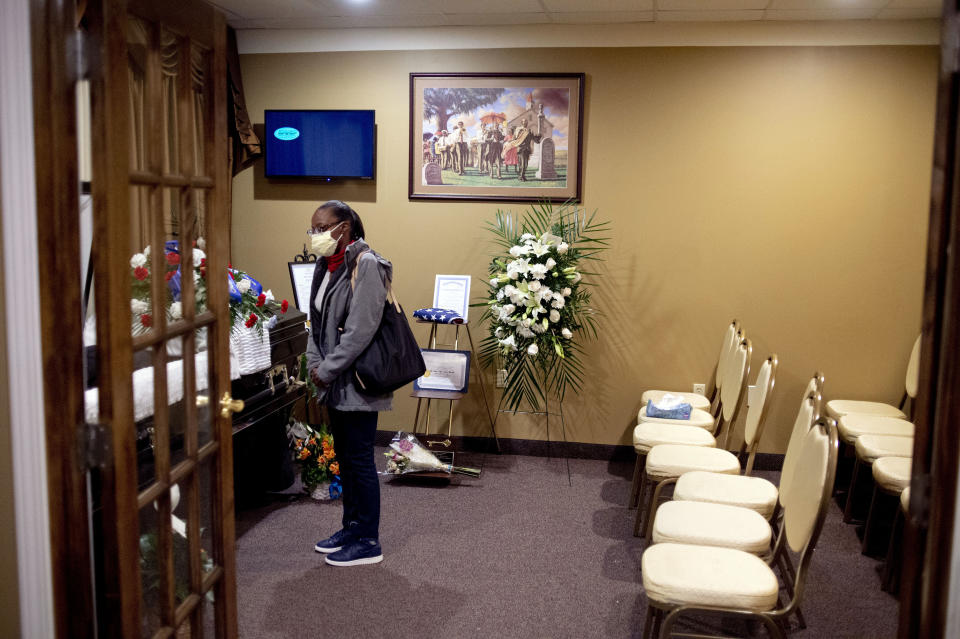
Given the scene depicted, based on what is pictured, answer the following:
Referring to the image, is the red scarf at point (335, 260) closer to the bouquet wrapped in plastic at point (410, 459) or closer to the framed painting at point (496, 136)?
the bouquet wrapped in plastic at point (410, 459)

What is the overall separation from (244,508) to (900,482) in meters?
3.03

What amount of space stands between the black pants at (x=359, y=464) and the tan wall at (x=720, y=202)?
1.83 m

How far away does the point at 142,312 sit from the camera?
1.88 m

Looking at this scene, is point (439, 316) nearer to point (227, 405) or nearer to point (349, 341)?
point (349, 341)

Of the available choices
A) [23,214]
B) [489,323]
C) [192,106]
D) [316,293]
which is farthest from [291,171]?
[23,214]

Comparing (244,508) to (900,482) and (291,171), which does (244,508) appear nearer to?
(291,171)

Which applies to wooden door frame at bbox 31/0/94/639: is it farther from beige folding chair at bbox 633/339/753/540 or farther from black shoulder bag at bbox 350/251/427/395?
beige folding chair at bbox 633/339/753/540

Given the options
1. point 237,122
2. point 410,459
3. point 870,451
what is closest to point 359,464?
point 410,459

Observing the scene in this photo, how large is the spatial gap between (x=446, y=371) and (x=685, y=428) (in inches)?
55.3

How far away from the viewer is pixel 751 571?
2.51m

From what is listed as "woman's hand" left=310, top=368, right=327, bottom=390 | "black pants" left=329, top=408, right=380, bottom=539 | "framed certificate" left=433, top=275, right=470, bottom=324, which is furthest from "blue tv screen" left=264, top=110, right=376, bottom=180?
"black pants" left=329, top=408, right=380, bottom=539

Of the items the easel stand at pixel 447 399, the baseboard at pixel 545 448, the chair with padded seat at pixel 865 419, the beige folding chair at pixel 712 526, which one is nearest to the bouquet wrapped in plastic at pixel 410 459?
the easel stand at pixel 447 399

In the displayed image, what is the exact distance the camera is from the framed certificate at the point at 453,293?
4.94 metres

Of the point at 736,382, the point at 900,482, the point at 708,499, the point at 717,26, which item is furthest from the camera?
the point at 717,26
